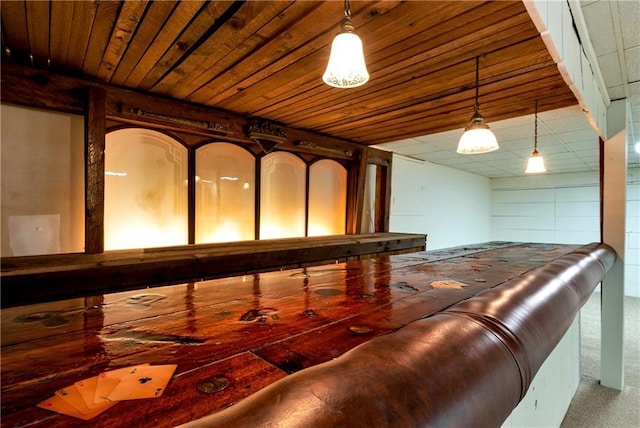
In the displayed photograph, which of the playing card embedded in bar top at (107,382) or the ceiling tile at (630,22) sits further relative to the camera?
the ceiling tile at (630,22)

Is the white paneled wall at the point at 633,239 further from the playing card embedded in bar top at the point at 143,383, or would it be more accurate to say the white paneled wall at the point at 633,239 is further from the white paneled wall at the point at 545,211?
the playing card embedded in bar top at the point at 143,383

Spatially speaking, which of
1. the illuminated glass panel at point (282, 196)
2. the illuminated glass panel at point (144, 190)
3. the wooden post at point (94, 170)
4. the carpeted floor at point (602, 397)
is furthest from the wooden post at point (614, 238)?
the wooden post at point (94, 170)

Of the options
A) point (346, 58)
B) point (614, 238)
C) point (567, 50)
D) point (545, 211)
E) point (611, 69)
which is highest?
point (611, 69)

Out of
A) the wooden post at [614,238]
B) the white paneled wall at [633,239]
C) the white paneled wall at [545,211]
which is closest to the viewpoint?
the wooden post at [614,238]

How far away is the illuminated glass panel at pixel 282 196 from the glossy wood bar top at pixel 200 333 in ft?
7.92

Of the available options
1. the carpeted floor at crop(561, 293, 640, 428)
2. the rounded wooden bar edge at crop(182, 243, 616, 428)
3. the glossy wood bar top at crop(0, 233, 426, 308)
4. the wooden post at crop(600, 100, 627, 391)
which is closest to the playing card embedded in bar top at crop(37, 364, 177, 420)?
the rounded wooden bar edge at crop(182, 243, 616, 428)

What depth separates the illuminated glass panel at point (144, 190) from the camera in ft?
8.61

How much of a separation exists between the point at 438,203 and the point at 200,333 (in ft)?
20.8

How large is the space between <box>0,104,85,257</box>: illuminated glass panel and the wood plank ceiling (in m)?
0.43

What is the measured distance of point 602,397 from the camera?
2.98 m

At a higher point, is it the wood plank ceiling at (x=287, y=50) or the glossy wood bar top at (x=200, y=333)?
the wood plank ceiling at (x=287, y=50)

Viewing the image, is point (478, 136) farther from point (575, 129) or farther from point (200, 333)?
point (575, 129)

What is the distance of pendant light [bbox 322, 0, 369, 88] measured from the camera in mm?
1242

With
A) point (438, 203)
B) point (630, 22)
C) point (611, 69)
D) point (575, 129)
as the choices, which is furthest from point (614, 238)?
point (438, 203)
